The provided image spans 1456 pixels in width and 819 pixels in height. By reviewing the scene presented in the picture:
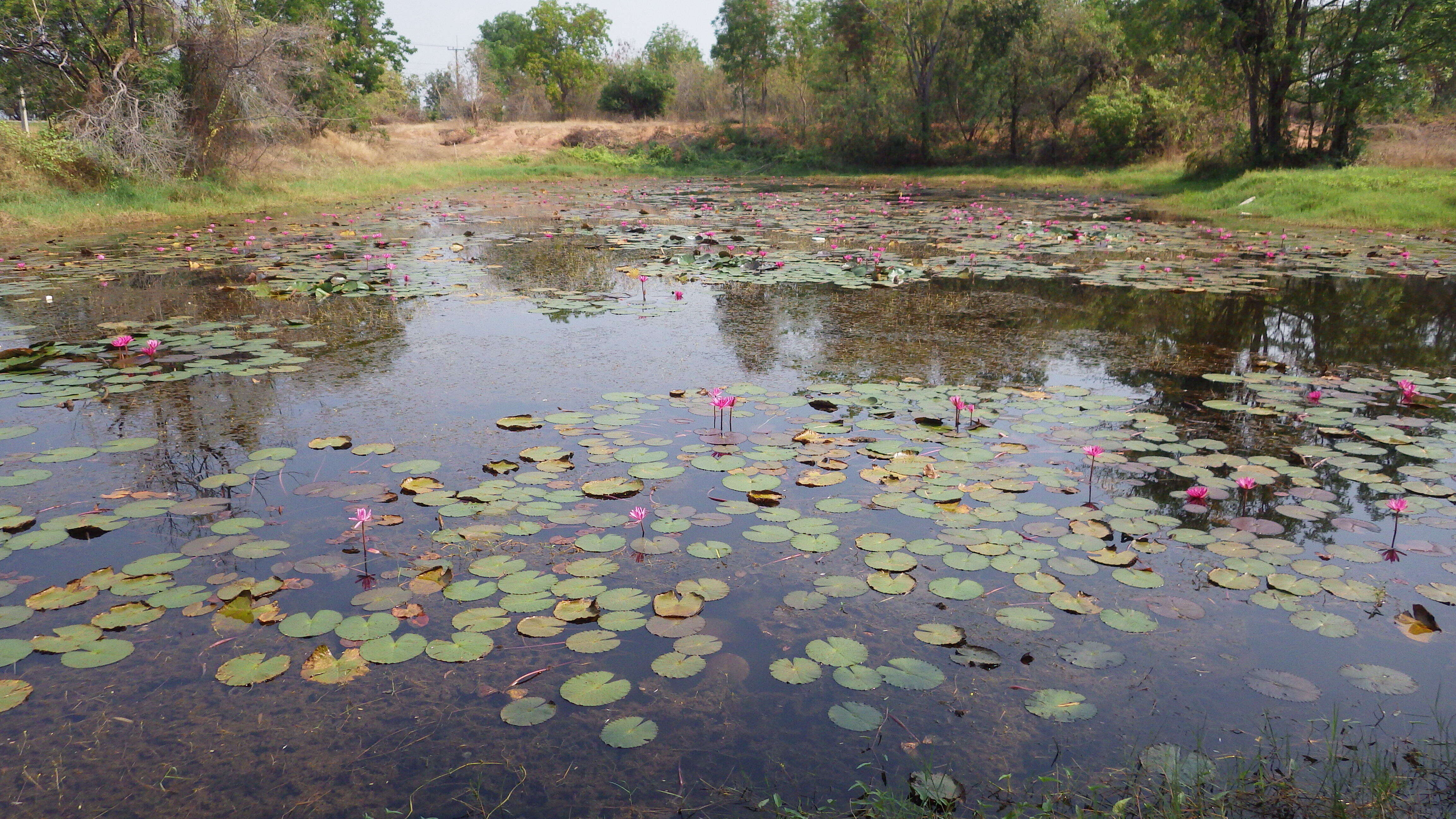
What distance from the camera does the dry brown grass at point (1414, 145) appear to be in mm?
13555

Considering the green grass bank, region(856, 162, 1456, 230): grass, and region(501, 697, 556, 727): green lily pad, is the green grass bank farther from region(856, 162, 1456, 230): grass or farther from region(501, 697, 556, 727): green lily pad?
region(501, 697, 556, 727): green lily pad

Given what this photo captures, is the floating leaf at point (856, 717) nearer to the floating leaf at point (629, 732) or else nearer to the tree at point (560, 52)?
the floating leaf at point (629, 732)

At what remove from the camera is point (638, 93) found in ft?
122

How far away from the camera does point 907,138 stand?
24844 mm

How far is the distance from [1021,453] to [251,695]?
101 inches

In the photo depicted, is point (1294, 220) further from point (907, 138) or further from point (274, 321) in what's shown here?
point (907, 138)

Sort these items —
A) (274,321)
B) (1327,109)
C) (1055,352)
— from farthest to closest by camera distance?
(1327,109) < (274,321) < (1055,352)

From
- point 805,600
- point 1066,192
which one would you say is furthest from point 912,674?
point 1066,192

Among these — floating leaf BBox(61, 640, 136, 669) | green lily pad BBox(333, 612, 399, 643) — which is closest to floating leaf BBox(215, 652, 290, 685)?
green lily pad BBox(333, 612, 399, 643)

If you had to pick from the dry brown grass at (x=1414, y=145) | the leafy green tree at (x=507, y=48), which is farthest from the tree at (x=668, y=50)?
the dry brown grass at (x=1414, y=145)

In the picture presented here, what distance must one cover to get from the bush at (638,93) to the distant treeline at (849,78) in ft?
0.39

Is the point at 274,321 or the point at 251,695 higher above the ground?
the point at 274,321

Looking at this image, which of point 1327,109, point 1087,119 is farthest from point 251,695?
point 1087,119

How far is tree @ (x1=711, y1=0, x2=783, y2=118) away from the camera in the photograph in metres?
35.7
